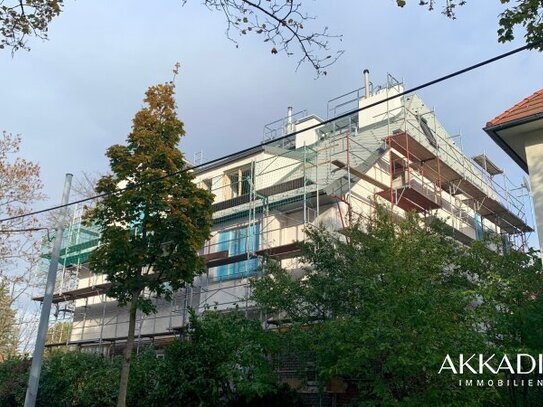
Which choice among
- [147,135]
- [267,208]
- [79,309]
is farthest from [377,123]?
[79,309]

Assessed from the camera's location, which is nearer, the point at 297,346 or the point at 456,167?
the point at 297,346

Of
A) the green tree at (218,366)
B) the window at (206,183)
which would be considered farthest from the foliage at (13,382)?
the window at (206,183)

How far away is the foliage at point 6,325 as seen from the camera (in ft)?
80.8

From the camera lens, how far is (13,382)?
19.1m

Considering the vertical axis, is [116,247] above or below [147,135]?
below

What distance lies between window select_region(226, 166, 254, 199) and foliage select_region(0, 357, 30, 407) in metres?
10.1

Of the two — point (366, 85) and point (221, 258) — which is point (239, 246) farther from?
point (366, 85)

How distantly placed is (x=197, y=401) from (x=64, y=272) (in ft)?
49.2

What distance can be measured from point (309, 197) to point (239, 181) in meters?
4.71

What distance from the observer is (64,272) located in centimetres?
2544

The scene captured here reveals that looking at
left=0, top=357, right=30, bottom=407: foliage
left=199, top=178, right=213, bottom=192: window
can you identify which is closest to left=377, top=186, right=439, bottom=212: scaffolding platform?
left=199, top=178, right=213, bottom=192: window

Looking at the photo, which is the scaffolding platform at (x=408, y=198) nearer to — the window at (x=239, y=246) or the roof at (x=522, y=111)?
the window at (x=239, y=246)

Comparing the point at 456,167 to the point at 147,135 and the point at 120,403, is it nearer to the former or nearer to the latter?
the point at 147,135

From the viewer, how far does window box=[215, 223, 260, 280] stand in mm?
19141
